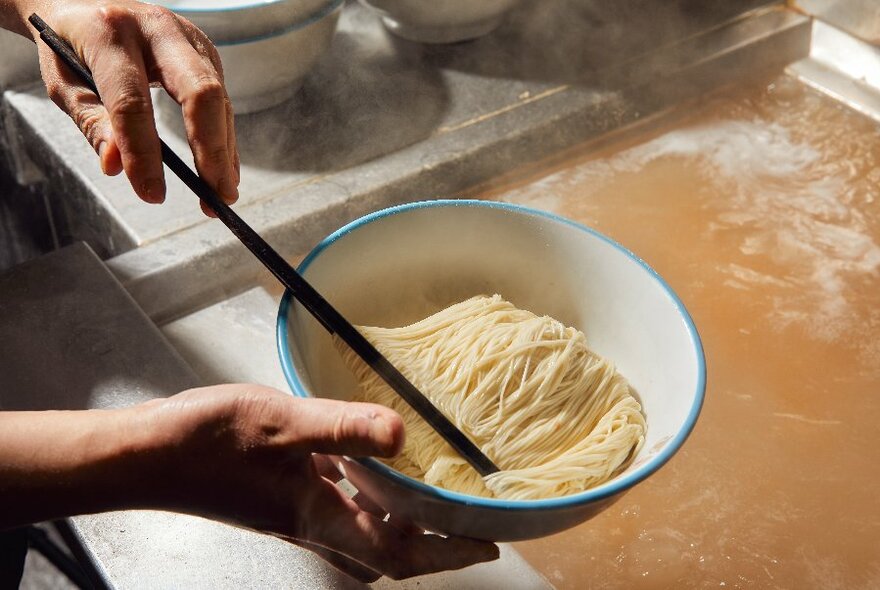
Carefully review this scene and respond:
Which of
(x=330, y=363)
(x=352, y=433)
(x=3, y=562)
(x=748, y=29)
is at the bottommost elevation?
(x=3, y=562)

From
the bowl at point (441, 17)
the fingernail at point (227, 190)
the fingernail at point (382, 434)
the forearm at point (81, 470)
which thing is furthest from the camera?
A: the bowl at point (441, 17)

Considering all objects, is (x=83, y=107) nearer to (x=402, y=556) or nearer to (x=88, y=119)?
(x=88, y=119)

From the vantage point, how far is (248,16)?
226 cm

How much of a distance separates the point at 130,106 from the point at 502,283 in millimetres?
705

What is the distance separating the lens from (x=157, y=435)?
1193 millimetres

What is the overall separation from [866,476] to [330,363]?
1172 millimetres

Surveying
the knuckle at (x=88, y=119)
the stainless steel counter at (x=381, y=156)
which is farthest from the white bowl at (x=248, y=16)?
the knuckle at (x=88, y=119)

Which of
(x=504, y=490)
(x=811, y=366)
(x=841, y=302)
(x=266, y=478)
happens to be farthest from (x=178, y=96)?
(x=841, y=302)

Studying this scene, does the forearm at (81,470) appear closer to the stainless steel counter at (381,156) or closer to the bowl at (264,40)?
the stainless steel counter at (381,156)

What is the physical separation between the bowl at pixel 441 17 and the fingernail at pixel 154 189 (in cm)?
150

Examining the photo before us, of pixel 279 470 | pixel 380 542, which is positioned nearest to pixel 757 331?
pixel 380 542

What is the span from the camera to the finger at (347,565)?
56.1 inches

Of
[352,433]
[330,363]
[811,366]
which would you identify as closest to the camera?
[352,433]

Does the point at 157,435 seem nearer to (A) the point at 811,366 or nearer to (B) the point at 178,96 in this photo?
(B) the point at 178,96
